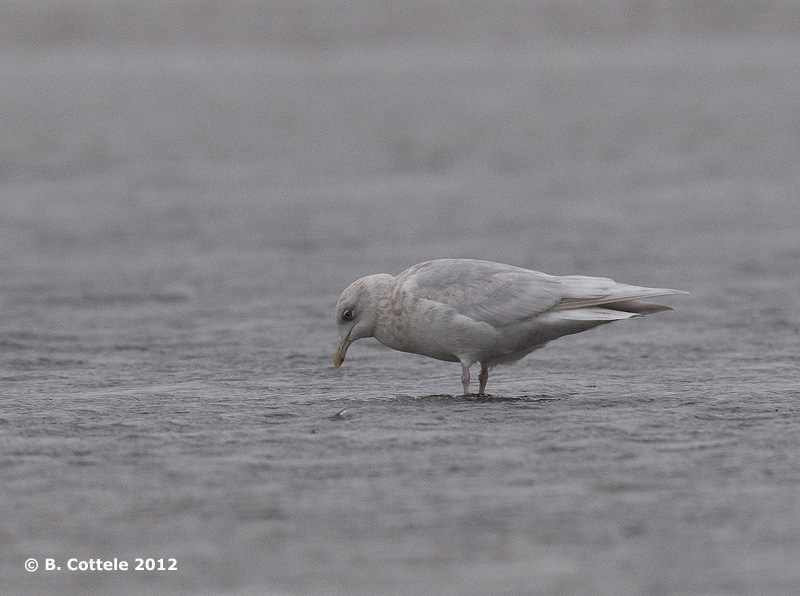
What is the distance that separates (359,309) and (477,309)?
0.77m

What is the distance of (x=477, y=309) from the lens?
8500 mm

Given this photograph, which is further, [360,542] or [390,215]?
[390,215]

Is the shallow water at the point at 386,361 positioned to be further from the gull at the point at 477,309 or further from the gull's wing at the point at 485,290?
the gull's wing at the point at 485,290

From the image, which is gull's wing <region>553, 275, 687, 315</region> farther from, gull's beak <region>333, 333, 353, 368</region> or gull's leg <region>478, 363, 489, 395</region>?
gull's beak <region>333, 333, 353, 368</region>

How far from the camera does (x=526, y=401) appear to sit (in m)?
8.24

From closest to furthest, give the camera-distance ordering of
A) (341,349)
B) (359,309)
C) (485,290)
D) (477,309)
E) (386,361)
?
1. (477,309)
2. (485,290)
3. (359,309)
4. (341,349)
5. (386,361)

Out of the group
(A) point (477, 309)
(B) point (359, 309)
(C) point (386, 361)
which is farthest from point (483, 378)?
(C) point (386, 361)

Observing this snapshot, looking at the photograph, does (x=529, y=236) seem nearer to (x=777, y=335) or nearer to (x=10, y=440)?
(x=777, y=335)

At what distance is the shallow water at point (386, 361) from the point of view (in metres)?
5.43

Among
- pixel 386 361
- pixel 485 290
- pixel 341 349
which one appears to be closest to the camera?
pixel 485 290

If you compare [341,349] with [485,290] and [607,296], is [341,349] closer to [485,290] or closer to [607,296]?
[485,290]

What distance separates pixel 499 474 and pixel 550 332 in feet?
7.53

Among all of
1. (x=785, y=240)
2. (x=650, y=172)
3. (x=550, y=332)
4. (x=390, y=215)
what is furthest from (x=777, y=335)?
(x=650, y=172)

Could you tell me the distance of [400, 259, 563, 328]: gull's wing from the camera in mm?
8492
